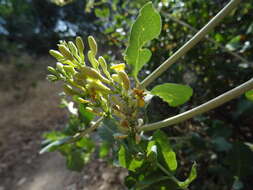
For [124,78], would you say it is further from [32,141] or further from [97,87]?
[32,141]

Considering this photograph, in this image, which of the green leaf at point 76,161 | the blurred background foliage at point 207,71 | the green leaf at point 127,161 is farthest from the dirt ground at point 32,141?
the green leaf at point 127,161

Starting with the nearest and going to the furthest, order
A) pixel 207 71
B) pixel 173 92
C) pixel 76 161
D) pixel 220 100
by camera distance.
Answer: pixel 220 100
pixel 173 92
pixel 76 161
pixel 207 71

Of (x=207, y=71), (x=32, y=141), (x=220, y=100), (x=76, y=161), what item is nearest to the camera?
(x=220, y=100)

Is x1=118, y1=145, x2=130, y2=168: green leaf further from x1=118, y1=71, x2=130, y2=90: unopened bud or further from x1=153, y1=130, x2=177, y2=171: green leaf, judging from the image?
x1=118, y1=71, x2=130, y2=90: unopened bud

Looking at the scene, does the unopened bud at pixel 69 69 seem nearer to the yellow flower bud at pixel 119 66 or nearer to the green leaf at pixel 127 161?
the yellow flower bud at pixel 119 66

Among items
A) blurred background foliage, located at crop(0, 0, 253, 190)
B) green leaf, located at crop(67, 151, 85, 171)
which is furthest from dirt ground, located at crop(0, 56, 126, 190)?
blurred background foliage, located at crop(0, 0, 253, 190)

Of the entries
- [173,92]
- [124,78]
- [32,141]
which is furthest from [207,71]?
[32,141]

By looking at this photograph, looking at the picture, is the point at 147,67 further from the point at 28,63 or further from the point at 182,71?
the point at 28,63
